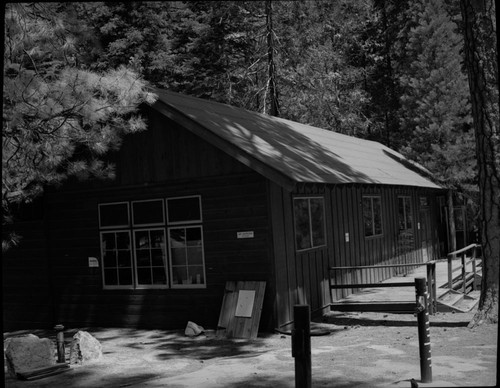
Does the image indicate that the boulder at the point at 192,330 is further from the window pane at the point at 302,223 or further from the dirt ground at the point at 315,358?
the window pane at the point at 302,223

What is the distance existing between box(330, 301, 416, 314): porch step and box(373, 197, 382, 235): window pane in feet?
14.3

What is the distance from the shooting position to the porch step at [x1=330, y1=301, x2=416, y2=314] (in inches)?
452

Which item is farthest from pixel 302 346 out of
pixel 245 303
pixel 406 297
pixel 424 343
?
pixel 406 297

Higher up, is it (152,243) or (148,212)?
(148,212)

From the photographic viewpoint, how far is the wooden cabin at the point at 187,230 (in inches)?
422

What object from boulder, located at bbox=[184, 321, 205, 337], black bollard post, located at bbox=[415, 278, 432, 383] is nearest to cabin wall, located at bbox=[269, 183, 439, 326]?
boulder, located at bbox=[184, 321, 205, 337]

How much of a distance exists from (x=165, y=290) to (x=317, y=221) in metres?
3.46

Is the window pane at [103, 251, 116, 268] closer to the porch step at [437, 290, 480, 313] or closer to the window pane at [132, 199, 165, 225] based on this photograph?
the window pane at [132, 199, 165, 225]

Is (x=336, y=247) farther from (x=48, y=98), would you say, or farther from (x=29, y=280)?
(x=48, y=98)

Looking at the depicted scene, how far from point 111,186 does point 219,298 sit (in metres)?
3.26

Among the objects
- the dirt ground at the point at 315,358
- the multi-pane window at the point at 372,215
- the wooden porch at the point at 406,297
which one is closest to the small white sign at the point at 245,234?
the dirt ground at the point at 315,358

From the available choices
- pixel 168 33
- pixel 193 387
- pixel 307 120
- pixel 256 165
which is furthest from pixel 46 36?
pixel 307 120

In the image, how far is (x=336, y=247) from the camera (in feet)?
43.9

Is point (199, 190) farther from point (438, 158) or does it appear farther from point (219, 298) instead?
point (438, 158)
